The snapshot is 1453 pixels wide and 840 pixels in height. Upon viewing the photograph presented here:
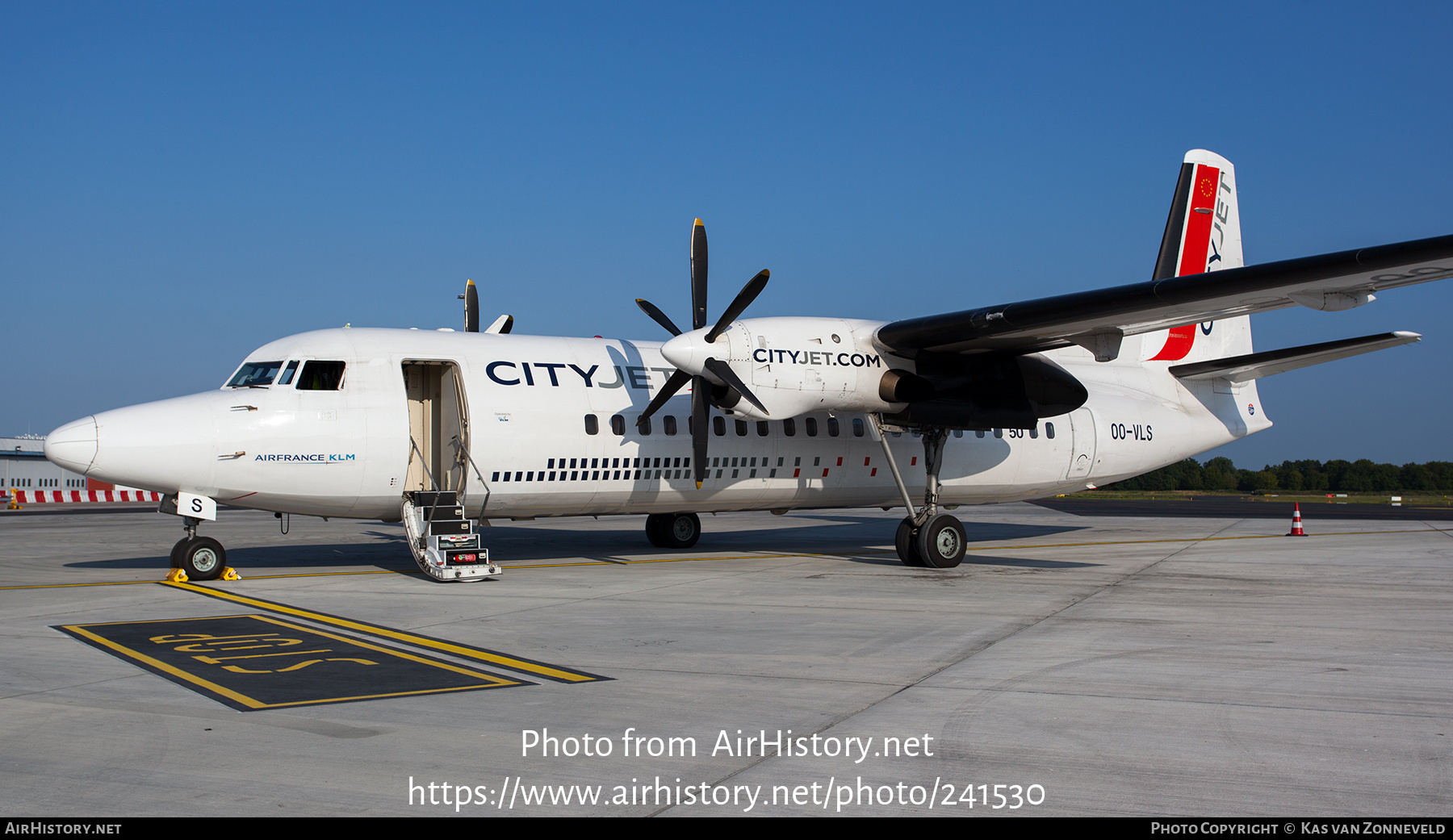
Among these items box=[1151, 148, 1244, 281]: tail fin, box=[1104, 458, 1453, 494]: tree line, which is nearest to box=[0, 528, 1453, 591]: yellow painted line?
box=[1151, 148, 1244, 281]: tail fin

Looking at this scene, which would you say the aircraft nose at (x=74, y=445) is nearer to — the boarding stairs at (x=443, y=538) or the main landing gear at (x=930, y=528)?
the boarding stairs at (x=443, y=538)

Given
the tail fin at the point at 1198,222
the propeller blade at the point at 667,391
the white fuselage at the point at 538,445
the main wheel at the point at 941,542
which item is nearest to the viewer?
the white fuselage at the point at 538,445

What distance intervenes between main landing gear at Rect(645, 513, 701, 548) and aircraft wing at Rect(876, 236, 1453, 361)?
6670mm

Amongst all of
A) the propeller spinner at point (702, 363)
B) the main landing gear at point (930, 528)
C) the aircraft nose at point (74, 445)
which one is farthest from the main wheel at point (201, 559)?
the main landing gear at point (930, 528)

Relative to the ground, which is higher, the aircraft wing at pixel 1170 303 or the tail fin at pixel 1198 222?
the tail fin at pixel 1198 222

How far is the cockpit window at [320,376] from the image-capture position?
13.9m

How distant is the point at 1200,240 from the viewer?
21094 mm

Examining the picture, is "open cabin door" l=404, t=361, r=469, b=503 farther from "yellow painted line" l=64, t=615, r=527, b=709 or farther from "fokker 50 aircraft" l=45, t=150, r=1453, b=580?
"yellow painted line" l=64, t=615, r=527, b=709

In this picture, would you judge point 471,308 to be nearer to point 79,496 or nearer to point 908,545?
point 908,545

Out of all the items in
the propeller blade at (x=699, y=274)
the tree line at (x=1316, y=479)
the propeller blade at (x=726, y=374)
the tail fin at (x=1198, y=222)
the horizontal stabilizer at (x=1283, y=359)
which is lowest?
the tree line at (x=1316, y=479)

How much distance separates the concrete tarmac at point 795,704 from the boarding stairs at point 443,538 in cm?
30

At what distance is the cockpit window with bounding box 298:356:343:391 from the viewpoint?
546 inches
